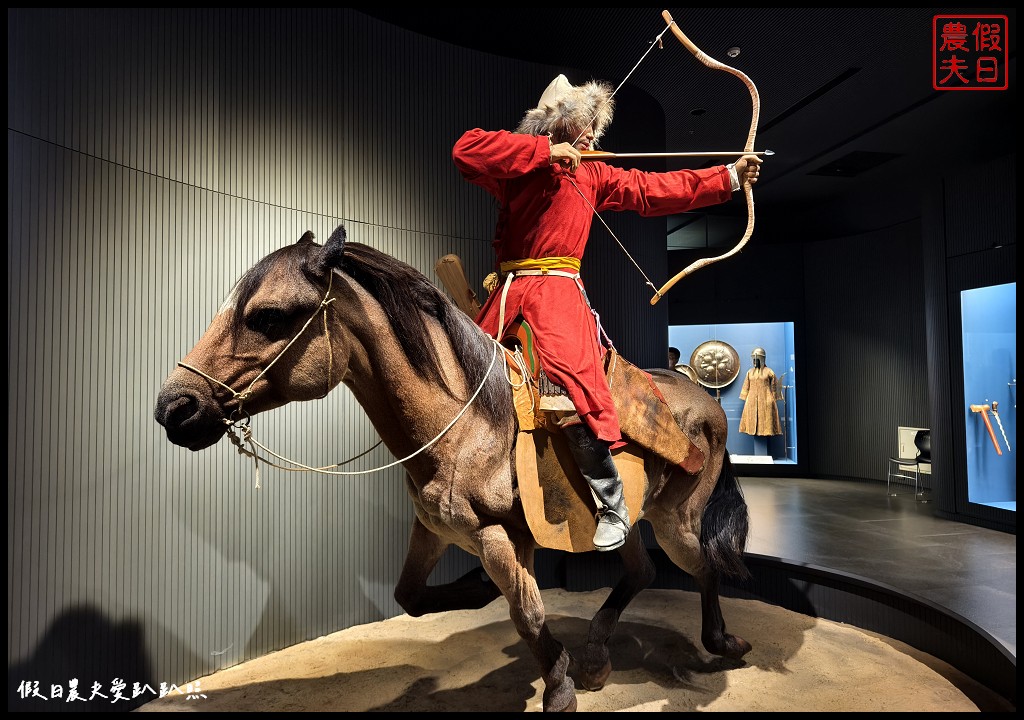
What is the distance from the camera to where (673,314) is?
8.12m

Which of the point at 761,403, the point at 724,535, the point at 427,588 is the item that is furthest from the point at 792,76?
the point at 427,588

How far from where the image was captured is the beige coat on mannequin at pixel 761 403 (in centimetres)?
753

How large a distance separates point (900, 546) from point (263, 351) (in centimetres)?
445

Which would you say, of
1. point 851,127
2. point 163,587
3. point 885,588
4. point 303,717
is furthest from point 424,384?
point 851,127

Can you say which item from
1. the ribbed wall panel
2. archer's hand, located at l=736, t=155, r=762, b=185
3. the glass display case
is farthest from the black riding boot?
the glass display case

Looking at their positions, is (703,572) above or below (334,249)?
below

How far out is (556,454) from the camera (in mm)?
1985

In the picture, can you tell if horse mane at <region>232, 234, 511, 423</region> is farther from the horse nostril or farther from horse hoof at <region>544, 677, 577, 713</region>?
horse hoof at <region>544, 677, 577, 713</region>

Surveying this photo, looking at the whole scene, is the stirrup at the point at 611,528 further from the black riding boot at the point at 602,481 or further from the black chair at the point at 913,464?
the black chair at the point at 913,464

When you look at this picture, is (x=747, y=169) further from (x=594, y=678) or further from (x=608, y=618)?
(x=594, y=678)

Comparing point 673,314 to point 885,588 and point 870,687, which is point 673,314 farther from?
point 870,687

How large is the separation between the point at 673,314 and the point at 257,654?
656cm

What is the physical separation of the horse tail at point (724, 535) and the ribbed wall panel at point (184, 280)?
1.59 metres

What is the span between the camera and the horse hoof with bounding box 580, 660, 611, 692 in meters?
2.50
